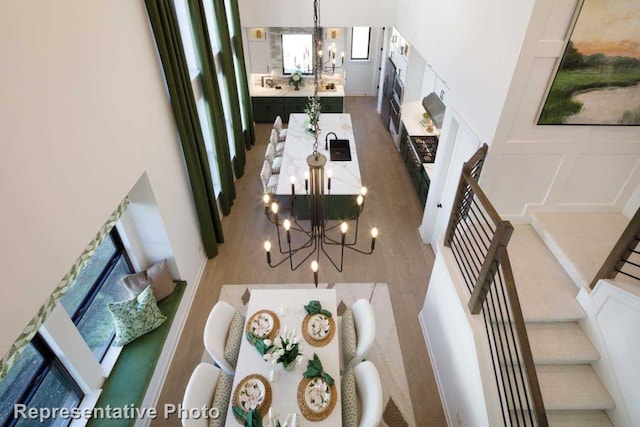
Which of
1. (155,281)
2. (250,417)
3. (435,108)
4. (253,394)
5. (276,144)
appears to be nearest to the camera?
(250,417)

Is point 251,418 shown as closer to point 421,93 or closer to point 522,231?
point 522,231

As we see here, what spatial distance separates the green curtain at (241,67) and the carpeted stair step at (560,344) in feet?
23.3

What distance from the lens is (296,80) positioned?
9.55 meters

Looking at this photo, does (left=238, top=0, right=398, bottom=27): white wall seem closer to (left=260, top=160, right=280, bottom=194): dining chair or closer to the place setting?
(left=260, top=160, right=280, bottom=194): dining chair

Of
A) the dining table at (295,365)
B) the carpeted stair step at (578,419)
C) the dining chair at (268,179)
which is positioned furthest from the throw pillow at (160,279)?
the carpeted stair step at (578,419)

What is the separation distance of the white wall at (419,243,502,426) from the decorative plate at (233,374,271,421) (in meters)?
1.86

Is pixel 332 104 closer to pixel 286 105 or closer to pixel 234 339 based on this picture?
pixel 286 105

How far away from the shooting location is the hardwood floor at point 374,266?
4336 millimetres

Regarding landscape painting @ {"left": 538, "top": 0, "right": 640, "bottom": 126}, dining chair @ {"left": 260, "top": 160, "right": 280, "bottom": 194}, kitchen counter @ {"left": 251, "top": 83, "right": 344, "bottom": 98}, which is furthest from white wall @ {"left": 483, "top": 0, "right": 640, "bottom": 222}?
kitchen counter @ {"left": 251, "top": 83, "right": 344, "bottom": 98}

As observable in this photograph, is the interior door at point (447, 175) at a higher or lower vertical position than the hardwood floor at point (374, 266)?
higher

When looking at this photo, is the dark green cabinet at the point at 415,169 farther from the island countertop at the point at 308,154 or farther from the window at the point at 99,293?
the window at the point at 99,293

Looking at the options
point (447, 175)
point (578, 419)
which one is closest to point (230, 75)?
point (447, 175)

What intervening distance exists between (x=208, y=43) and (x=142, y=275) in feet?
11.6

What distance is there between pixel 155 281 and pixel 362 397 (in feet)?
9.13
